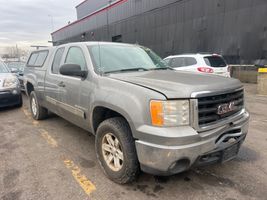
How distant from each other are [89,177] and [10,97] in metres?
5.16

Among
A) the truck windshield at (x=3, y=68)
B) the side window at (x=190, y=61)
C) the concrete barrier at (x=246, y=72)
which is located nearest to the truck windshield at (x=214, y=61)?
the side window at (x=190, y=61)

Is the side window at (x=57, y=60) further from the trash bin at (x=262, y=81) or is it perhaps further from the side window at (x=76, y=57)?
the trash bin at (x=262, y=81)

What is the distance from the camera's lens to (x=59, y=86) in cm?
405

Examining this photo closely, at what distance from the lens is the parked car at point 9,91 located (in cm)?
662

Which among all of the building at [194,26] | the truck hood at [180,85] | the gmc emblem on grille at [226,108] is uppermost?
the building at [194,26]

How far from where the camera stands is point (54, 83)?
4285 mm

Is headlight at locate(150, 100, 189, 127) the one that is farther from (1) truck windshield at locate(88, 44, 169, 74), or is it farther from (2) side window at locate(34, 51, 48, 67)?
(2) side window at locate(34, 51, 48, 67)

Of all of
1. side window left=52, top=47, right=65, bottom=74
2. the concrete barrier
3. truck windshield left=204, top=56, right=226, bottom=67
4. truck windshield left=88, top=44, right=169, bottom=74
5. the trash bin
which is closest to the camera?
truck windshield left=88, top=44, right=169, bottom=74

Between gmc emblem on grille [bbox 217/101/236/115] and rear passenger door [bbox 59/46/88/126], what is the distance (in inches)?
77.0

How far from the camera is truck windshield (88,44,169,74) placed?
10.9ft

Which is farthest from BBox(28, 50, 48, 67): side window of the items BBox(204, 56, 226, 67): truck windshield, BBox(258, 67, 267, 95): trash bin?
BBox(258, 67, 267, 95): trash bin

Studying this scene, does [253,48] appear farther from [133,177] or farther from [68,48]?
[133,177]

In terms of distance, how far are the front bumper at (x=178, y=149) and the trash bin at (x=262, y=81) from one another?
24.2ft

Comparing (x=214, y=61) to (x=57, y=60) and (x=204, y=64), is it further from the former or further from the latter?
(x=57, y=60)
